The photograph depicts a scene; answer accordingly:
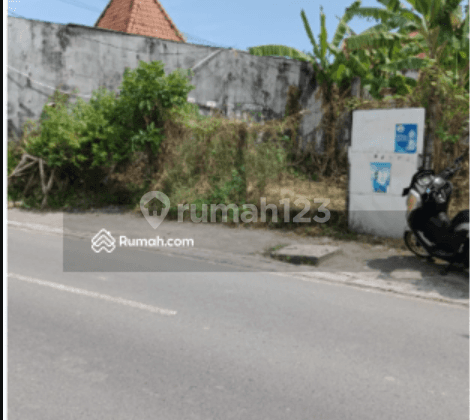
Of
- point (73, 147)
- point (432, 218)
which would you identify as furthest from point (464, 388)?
point (73, 147)

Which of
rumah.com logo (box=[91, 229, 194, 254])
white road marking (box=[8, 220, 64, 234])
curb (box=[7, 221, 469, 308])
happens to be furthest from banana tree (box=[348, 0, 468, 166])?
white road marking (box=[8, 220, 64, 234])

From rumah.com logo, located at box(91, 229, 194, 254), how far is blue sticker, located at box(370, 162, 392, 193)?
346 cm

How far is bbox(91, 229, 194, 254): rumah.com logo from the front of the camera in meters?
9.14

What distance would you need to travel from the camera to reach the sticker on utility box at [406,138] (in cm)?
838

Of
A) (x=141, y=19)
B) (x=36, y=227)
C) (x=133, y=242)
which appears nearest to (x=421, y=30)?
(x=133, y=242)

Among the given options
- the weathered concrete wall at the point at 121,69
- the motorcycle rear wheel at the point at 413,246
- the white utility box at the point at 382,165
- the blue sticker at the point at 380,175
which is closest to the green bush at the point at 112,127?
the weathered concrete wall at the point at 121,69

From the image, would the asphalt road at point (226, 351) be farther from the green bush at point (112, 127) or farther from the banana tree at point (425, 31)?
the banana tree at point (425, 31)

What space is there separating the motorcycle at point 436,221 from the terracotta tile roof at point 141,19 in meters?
14.8

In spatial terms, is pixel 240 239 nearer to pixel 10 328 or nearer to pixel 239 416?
pixel 10 328

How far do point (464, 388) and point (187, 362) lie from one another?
2195 mm

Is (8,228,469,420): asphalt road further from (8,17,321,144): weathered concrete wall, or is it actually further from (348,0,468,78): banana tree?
(348,0,468,78): banana tree

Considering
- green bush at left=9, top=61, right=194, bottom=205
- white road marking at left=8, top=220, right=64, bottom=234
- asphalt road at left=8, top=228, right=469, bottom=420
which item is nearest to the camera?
asphalt road at left=8, top=228, right=469, bottom=420

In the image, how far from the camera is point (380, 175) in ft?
29.0

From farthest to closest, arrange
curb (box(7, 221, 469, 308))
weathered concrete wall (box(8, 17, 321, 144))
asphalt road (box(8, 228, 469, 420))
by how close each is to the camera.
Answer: weathered concrete wall (box(8, 17, 321, 144)), curb (box(7, 221, 469, 308)), asphalt road (box(8, 228, 469, 420))
